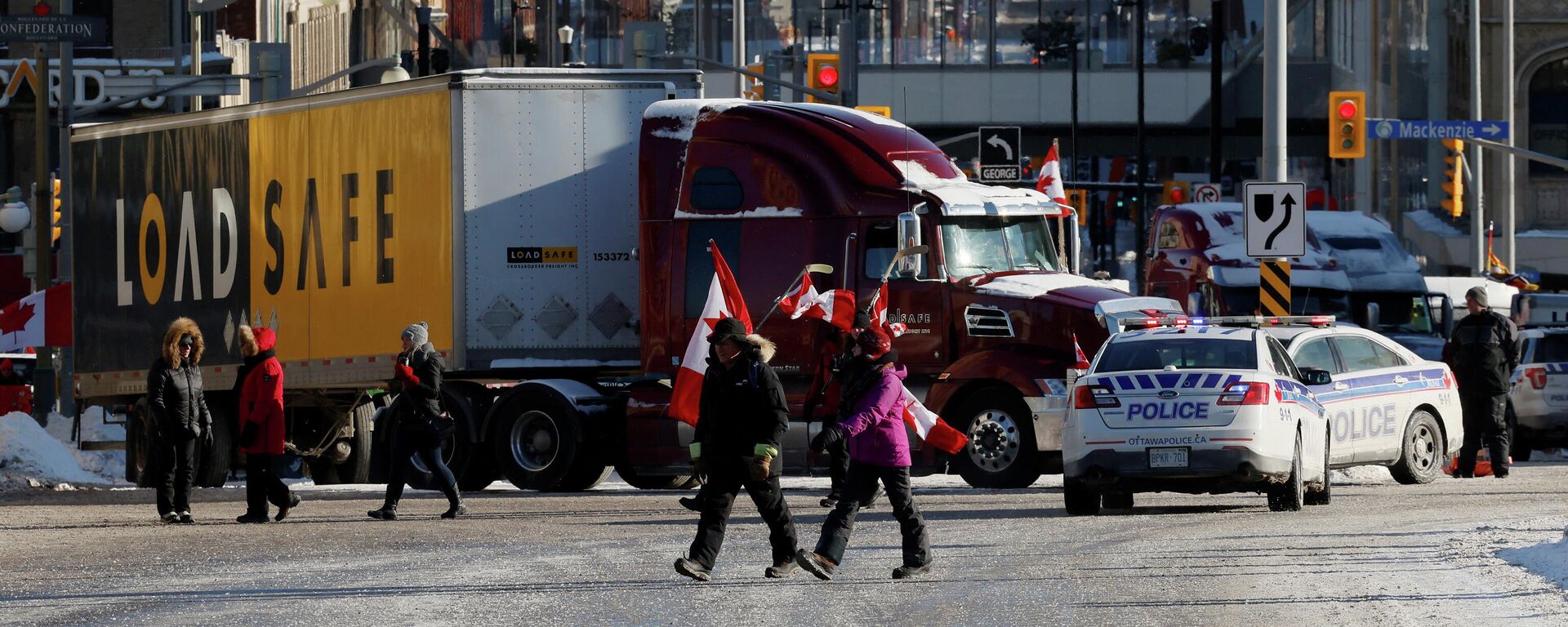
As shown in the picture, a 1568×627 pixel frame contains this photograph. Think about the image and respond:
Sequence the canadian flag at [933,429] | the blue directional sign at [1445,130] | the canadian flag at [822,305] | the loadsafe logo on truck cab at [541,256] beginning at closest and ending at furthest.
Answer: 1. the canadian flag at [933,429]
2. the canadian flag at [822,305]
3. the loadsafe logo on truck cab at [541,256]
4. the blue directional sign at [1445,130]

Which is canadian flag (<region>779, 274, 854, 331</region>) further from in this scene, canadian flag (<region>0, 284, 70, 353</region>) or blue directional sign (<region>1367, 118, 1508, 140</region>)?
blue directional sign (<region>1367, 118, 1508, 140</region>)

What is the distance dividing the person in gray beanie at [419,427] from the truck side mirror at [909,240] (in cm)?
477

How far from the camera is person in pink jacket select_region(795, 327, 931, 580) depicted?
524 inches

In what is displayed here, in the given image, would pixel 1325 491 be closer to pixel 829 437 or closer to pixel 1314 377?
pixel 1314 377

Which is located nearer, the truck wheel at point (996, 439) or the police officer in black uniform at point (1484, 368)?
the truck wheel at point (996, 439)

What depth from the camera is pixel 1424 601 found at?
39.4 ft

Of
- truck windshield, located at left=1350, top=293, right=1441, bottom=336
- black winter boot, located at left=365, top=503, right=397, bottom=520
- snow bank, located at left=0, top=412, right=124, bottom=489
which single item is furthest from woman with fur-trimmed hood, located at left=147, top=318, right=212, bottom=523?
truck windshield, located at left=1350, top=293, right=1441, bottom=336

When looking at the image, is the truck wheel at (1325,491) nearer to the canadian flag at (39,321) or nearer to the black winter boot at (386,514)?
the black winter boot at (386,514)

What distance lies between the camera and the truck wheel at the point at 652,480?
23.1m

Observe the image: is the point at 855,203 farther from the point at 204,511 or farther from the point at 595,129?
the point at 204,511

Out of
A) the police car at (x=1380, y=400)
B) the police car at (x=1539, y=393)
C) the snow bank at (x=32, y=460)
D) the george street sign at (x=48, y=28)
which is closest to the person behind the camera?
the police car at (x=1380, y=400)

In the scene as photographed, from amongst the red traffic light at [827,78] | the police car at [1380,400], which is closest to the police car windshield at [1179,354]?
the police car at [1380,400]

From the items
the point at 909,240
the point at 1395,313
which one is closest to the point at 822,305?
the point at 909,240

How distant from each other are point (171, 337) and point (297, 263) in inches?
191
